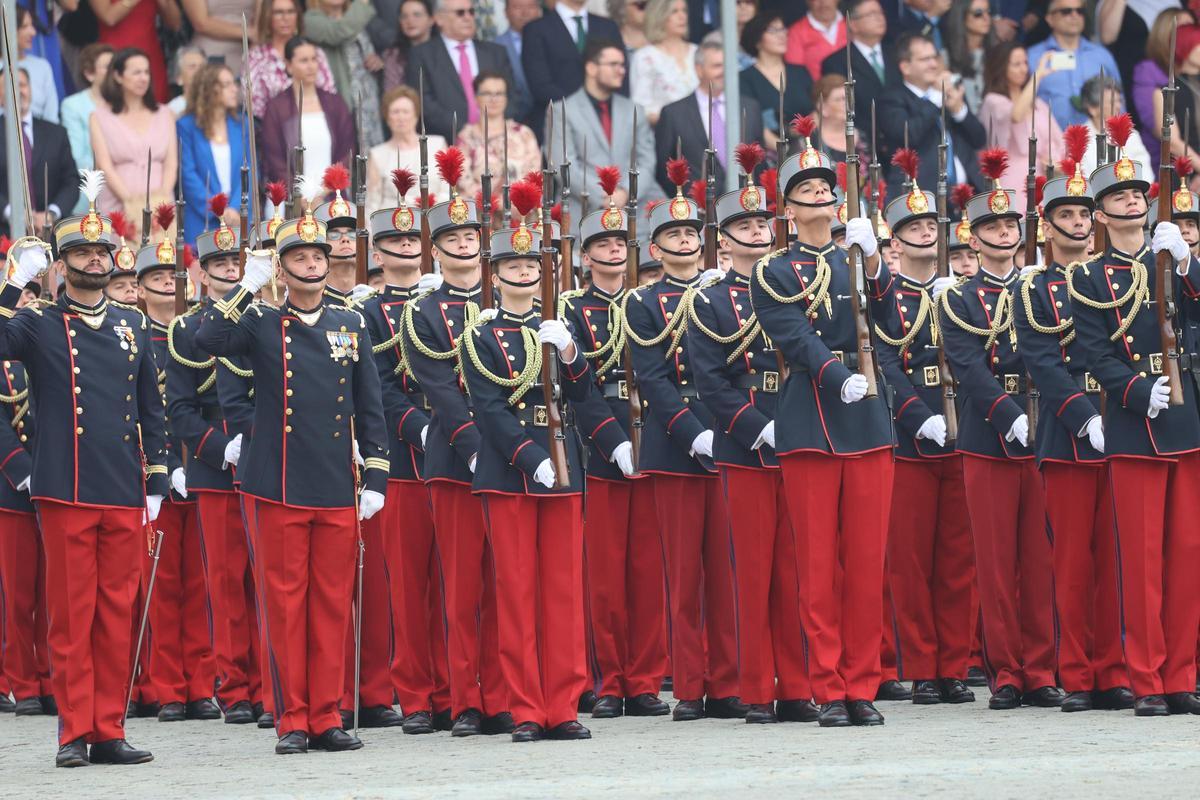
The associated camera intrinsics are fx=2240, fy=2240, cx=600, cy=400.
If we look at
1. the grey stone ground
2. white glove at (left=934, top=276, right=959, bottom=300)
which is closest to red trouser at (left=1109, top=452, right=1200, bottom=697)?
the grey stone ground

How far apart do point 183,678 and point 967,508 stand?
3.96 m

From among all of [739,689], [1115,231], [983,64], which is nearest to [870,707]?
[739,689]

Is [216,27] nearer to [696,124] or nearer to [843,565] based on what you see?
[696,124]

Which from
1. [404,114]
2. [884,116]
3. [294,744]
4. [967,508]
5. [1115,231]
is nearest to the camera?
[294,744]

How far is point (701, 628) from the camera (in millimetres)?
10070

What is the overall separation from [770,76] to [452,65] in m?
2.49

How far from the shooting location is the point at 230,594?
1093cm

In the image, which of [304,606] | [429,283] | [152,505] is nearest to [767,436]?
[429,283]

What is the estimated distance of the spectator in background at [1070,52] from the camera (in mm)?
17844

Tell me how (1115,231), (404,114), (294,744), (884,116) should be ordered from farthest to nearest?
(884,116) → (404,114) → (1115,231) → (294,744)

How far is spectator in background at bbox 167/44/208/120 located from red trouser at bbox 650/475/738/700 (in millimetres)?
6908

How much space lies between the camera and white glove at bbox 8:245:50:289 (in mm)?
8695

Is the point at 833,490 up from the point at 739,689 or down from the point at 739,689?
up

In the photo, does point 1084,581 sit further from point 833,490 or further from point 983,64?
point 983,64
